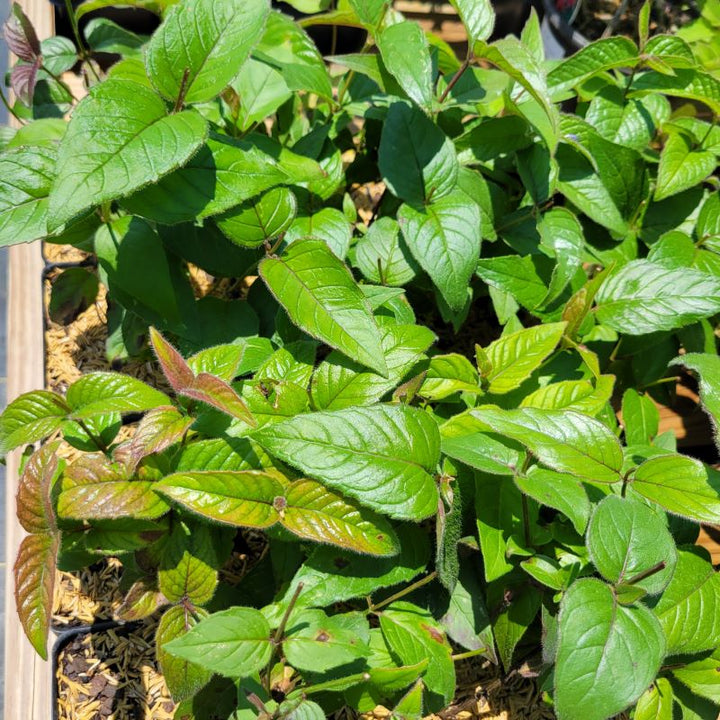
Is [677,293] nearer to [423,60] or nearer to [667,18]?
[423,60]

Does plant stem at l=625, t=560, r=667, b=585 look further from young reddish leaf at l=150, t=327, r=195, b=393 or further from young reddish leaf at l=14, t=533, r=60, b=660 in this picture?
young reddish leaf at l=14, t=533, r=60, b=660

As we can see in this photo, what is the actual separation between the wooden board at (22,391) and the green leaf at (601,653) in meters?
0.84

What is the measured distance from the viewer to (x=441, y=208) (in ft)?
4.10

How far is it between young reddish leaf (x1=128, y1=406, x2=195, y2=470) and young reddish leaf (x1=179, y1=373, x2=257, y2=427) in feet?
0.15

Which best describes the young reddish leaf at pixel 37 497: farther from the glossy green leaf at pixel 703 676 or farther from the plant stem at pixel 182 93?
the glossy green leaf at pixel 703 676

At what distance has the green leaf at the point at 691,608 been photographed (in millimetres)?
1024

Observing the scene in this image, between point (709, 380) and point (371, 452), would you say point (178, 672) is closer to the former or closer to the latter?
point (371, 452)

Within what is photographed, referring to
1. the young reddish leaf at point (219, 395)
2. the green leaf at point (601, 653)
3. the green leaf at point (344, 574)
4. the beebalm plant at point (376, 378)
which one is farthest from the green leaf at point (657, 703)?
the young reddish leaf at point (219, 395)

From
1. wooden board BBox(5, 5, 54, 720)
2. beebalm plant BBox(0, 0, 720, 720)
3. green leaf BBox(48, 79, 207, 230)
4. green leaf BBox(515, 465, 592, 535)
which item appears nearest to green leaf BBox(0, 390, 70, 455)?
beebalm plant BBox(0, 0, 720, 720)

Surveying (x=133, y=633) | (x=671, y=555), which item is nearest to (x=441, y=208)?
(x=671, y=555)

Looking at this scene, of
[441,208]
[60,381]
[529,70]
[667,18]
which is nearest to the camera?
[529,70]

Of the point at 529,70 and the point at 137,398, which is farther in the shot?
the point at 529,70

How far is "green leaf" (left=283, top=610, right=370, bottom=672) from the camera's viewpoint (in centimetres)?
87

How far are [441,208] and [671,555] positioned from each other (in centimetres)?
66
